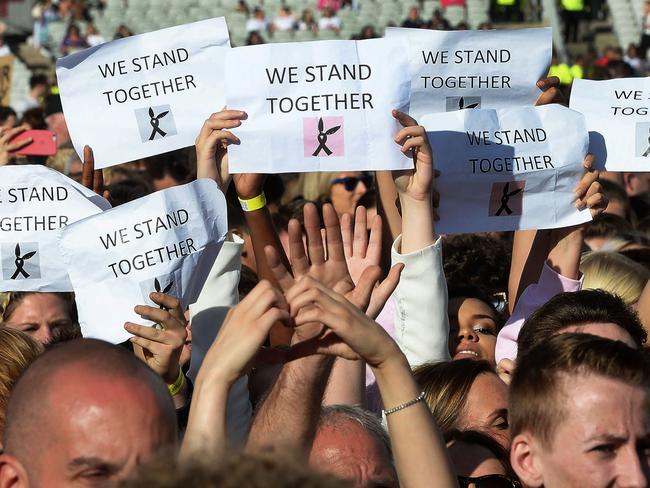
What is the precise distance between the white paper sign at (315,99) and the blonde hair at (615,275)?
143cm

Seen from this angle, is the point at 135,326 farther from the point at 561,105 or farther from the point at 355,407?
the point at 561,105

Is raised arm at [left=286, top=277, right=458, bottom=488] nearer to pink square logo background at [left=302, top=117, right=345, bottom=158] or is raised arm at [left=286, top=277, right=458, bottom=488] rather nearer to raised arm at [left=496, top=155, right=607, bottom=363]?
pink square logo background at [left=302, top=117, right=345, bottom=158]

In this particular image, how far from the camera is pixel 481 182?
436cm

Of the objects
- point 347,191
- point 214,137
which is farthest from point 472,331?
point 347,191

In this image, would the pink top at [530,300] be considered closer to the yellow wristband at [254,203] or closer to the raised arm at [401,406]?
the yellow wristband at [254,203]

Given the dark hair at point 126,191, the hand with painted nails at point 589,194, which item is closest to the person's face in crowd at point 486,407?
the hand with painted nails at point 589,194

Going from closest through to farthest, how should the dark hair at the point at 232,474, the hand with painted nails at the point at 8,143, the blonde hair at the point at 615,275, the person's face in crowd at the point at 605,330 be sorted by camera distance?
the dark hair at the point at 232,474, the person's face in crowd at the point at 605,330, the hand with painted nails at the point at 8,143, the blonde hair at the point at 615,275

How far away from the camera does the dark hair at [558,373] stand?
2.87 m

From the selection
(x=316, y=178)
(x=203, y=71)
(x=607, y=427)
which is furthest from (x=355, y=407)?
(x=316, y=178)

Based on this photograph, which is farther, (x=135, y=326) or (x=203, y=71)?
(x=203, y=71)

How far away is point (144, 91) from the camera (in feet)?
14.4

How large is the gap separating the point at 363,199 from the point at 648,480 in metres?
4.16

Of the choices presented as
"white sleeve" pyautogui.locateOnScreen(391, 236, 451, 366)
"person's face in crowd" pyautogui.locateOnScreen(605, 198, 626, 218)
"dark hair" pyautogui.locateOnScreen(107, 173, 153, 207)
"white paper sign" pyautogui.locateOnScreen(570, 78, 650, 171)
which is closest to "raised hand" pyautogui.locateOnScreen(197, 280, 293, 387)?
"white sleeve" pyautogui.locateOnScreen(391, 236, 451, 366)

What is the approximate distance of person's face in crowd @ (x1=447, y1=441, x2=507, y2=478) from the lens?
3.32m
